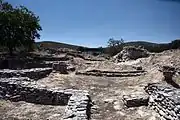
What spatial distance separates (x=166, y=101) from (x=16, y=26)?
2224cm

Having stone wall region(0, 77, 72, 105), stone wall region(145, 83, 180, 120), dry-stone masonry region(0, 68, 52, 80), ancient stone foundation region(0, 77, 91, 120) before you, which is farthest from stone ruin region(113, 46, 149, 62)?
stone wall region(145, 83, 180, 120)

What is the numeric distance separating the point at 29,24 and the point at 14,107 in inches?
765

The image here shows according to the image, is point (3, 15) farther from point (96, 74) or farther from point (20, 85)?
point (20, 85)

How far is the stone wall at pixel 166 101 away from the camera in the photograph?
793 centimetres

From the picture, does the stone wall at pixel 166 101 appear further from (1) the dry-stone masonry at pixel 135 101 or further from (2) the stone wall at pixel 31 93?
(2) the stone wall at pixel 31 93

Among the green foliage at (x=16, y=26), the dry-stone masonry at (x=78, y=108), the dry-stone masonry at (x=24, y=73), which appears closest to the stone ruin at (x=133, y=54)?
the green foliage at (x=16, y=26)

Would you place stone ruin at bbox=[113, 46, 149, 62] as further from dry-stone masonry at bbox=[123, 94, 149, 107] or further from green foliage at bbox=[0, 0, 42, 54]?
dry-stone masonry at bbox=[123, 94, 149, 107]

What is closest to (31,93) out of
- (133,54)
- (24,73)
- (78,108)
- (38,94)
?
(38,94)

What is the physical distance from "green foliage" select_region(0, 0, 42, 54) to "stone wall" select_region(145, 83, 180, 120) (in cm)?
2039

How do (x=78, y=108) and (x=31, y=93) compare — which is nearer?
(x=78, y=108)

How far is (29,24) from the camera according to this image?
28.8 meters

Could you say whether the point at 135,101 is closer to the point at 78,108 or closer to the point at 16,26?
the point at 78,108

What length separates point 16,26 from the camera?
27.9 metres

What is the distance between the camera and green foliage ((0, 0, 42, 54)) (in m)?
27.5
